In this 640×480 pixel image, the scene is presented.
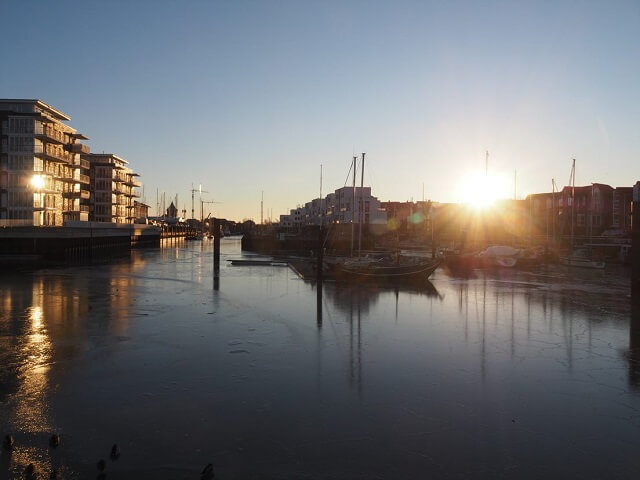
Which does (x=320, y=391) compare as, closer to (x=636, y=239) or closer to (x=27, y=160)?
(x=636, y=239)

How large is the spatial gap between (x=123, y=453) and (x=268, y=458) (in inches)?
118

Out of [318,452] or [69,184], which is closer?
[318,452]

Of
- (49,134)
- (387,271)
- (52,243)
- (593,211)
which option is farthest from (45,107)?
(593,211)

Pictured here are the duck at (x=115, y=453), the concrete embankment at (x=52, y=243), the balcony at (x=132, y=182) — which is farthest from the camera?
the balcony at (x=132, y=182)

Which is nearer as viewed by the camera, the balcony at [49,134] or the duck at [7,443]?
the duck at [7,443]

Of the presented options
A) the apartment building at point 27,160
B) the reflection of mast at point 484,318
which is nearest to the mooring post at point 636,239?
the reflection of mast at point 484,318

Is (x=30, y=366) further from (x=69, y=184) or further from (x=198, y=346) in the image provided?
(x=69, y=184)

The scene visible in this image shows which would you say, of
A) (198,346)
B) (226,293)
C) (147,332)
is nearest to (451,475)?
(198,346)

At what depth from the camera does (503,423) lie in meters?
12.2

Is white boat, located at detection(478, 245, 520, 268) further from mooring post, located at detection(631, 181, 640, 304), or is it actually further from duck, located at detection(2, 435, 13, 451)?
duck, located at detection(2, 435, 13, 451)

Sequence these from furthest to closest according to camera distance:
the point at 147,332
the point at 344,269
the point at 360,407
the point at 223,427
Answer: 1. the point at 344,269
2. the point at 147,332
3. the point at 360,407
4. the point at 223,427

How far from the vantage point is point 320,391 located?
14422mm

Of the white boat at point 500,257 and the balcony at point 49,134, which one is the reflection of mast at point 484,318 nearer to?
the white boat at point 500,257

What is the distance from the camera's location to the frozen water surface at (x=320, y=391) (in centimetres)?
1018
